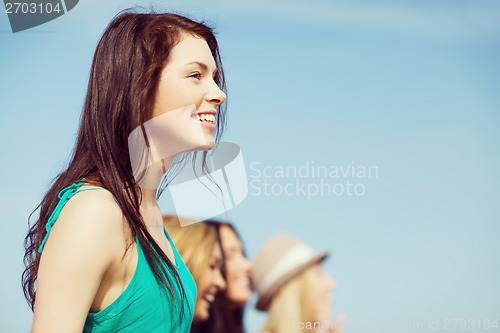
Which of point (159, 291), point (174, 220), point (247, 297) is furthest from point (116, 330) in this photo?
point (247, 297)

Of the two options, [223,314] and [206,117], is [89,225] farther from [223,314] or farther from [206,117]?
[223,314]

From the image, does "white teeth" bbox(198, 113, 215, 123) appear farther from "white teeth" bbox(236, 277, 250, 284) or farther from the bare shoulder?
"white teeth" bbox(236, 277, 250, 284)

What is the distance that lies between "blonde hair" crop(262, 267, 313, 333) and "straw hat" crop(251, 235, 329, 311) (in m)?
0.02

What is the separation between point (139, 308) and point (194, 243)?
58.1 inches

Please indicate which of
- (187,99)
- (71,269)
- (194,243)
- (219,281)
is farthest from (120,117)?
(219,281)

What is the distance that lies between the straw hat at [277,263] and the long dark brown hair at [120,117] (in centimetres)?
154

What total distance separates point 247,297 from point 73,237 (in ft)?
5.74

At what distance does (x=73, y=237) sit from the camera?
0.77m

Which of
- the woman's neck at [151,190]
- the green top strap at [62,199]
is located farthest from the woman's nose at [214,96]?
the green top strap at [62,199]

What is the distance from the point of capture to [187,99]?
3.23 feet

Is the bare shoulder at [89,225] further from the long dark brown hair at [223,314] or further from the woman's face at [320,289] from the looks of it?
the woman's face at [320,289]

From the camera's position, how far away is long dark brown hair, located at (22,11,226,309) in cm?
89

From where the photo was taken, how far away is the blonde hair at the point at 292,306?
2465 millimetres

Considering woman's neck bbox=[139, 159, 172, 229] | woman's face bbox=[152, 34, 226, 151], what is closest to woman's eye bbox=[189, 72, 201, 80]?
woman's face bbox=[152, 34, 226, 151]
